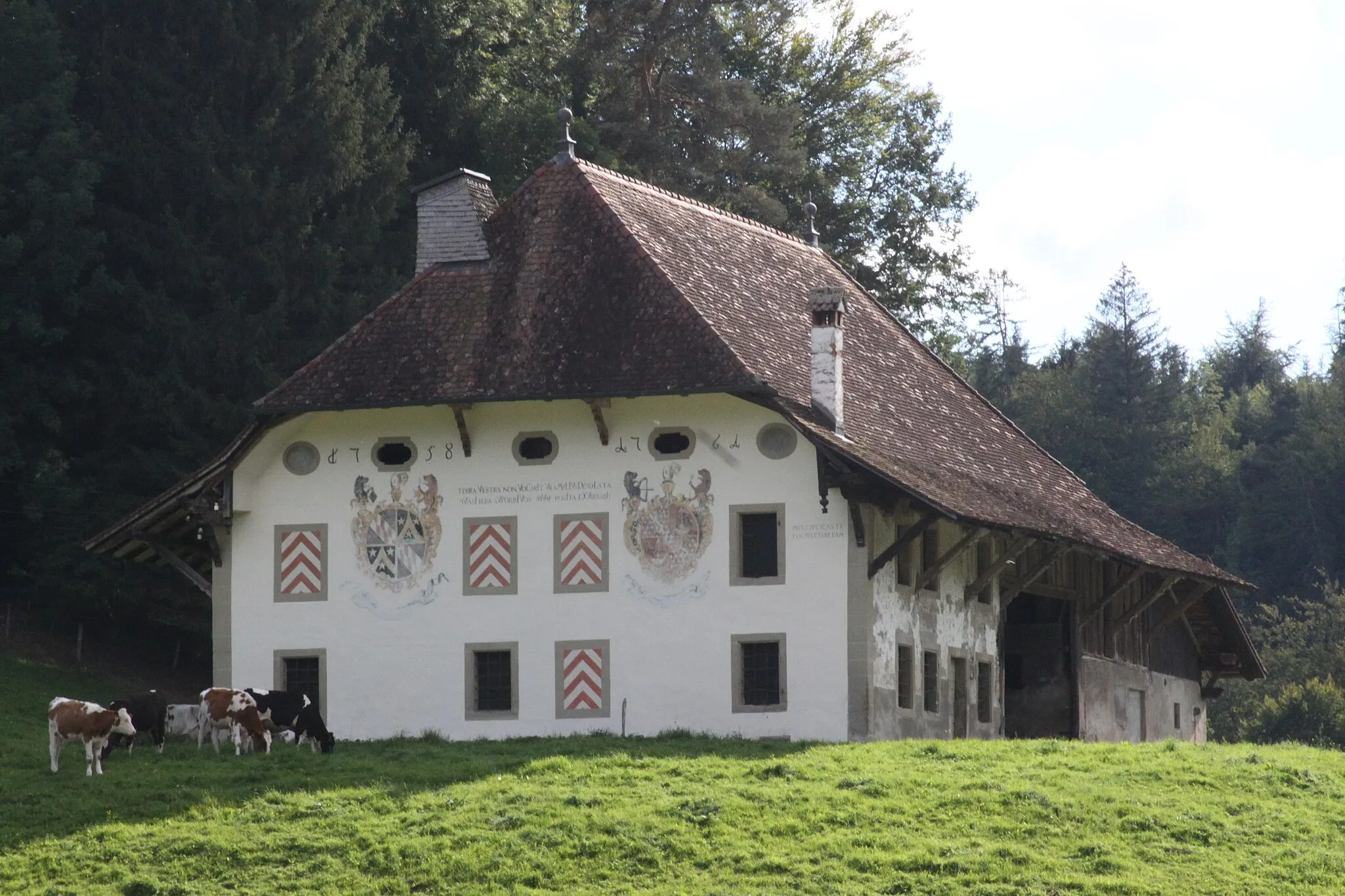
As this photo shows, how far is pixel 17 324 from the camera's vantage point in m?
53.6

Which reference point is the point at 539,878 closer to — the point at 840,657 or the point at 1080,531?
the point at 840,657

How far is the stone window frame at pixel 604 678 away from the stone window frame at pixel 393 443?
148 inches

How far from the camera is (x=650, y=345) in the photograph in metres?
39.8

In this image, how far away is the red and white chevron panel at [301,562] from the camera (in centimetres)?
4069

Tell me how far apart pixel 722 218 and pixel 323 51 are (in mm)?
13765

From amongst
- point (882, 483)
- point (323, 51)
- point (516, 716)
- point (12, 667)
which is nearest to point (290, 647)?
point (516, 716)

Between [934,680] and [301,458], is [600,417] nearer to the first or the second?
[301,458]

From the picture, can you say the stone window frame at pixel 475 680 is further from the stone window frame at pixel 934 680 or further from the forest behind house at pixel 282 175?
the forest behind house at pixel 282 175

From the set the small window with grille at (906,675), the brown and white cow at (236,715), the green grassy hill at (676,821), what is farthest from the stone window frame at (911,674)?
the brown and white cow at (236,715)

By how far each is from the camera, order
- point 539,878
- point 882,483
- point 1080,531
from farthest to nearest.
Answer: point 1080,531
point 882,483
point 539,878

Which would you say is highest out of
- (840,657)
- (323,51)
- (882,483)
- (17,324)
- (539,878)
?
(323,51)

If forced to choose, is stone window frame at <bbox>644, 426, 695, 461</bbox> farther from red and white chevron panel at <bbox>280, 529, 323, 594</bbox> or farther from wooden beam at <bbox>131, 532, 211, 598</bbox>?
wooden beam at <bbox>131, 532, 211, 598</bbox>

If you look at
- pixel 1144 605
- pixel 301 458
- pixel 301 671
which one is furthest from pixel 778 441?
pixel 1144 605

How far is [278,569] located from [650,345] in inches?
270
